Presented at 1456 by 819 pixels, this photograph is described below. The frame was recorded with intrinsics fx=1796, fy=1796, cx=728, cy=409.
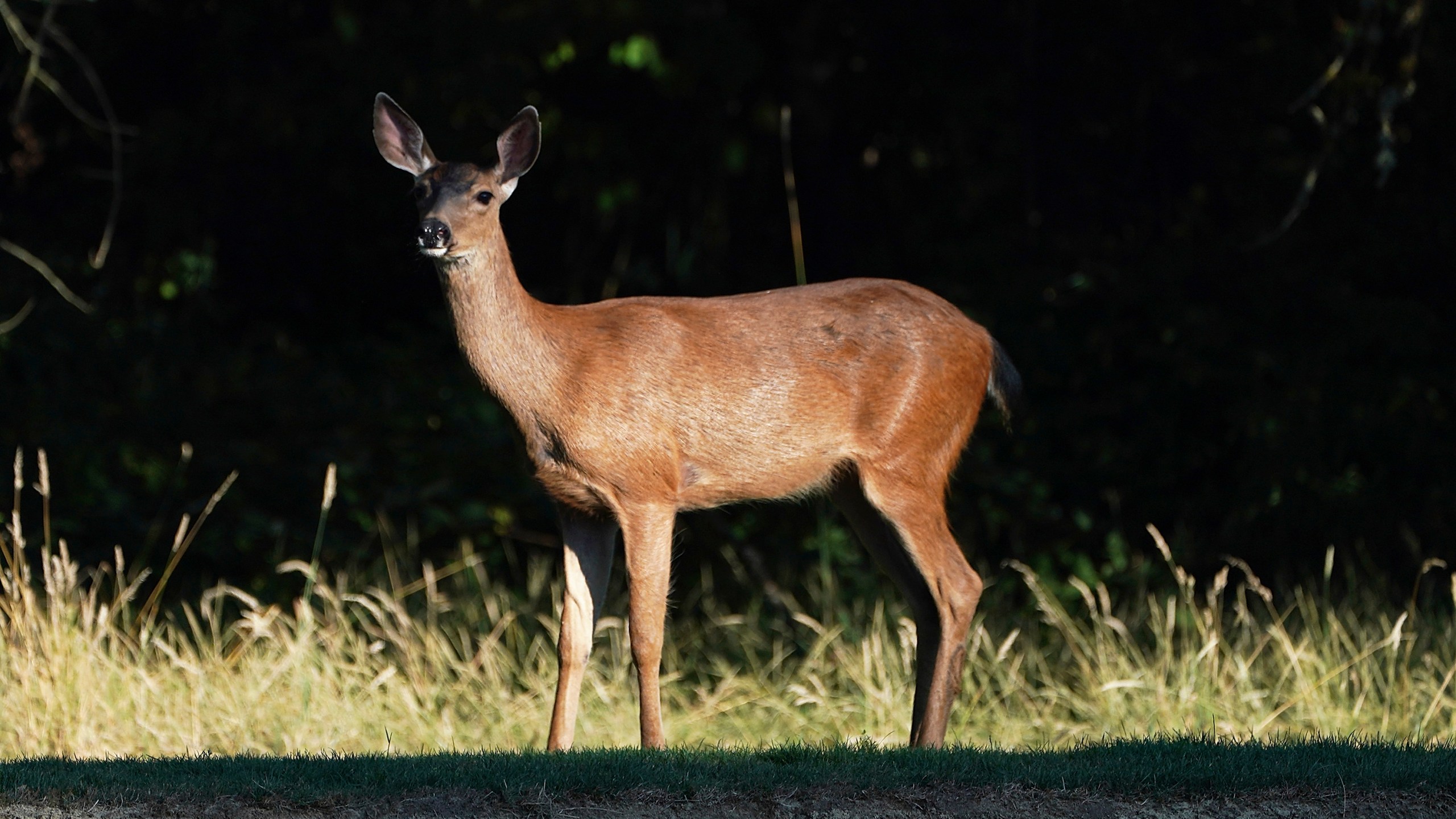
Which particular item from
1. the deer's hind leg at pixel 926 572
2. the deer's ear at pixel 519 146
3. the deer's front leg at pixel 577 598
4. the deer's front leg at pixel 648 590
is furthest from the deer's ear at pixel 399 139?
the deer's hind leg at pixel 926 572

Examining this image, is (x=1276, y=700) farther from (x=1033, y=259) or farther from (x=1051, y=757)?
(x=1033, y=259)

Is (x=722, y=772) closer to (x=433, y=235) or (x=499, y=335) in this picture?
(x=499, y=335)

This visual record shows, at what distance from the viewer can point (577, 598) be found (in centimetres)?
610

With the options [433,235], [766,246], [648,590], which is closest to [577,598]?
[648,590]

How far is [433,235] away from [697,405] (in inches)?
43.6

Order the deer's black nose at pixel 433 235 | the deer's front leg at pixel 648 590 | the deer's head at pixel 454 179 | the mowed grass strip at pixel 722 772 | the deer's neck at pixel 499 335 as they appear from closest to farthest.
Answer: the mowed grass strip at pixel 722 772 < the deer's black nose at pixel 433 235 < the deer's head at pixel 454 179 < the deer's neck at pixel 499 335 < the deer's front leg at pixel 648 590

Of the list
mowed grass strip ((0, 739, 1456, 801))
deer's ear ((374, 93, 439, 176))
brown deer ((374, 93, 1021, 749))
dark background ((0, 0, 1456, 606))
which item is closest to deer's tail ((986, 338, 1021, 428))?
brown deer ((374, 93, 1021, 749))

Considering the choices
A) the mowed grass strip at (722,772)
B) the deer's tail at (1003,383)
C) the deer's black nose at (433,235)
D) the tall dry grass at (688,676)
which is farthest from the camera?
the tall dry grass at (688,676)

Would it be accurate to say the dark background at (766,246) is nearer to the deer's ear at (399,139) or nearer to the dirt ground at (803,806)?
Result: the deer's ear at (399,139)

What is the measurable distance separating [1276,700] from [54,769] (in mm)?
4853

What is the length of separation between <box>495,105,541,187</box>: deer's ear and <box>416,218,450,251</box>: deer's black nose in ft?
1.37

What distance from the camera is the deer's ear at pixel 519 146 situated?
579 centimetres

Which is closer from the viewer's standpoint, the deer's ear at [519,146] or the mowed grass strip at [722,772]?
the mowed grass strip at [722,772]

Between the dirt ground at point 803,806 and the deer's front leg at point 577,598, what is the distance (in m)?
1.23
